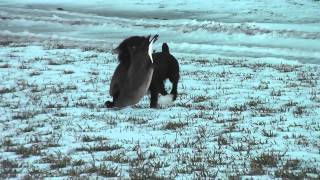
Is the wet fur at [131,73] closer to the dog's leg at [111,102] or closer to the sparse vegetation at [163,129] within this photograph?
the dog's leg at [111,102]

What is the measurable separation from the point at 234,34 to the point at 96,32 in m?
6.47

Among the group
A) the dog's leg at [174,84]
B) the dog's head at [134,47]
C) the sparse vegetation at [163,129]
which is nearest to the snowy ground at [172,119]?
the sparse vegetation at [163,129]

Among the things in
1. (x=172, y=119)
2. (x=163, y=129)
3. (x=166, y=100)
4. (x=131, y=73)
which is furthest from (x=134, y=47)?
(x=163, y=129)

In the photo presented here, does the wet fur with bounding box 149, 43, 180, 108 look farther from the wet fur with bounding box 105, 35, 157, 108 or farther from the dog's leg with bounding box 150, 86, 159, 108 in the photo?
the wet fur with bounding box 105, 35, 157, 108

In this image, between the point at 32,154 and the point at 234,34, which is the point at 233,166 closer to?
the point at 32,154

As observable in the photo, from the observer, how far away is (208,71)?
50.1 feet

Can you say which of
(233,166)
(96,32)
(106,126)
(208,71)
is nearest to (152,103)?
(106,126)

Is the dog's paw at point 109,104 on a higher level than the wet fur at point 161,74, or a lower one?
lower

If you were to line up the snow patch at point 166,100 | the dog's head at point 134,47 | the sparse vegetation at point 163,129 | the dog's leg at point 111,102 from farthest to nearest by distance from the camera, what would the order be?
the snow patch at point 166,100
the dog's leg at point 111,102
the dog's head at point 134,47
the sparse vegetation at point 163,129

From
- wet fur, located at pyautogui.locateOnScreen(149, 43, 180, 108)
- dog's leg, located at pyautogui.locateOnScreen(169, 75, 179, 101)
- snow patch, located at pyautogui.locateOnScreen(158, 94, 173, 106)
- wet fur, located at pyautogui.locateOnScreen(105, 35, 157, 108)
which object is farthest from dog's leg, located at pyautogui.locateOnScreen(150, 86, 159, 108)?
dog's leg, located at pyautogui.locateOnScreen(169, 75, 179, 101)

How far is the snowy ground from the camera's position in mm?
6539

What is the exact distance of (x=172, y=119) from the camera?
9297 mm

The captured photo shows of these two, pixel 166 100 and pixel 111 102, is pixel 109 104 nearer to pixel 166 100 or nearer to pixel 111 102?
pixel 111 102

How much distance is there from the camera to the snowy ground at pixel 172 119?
654 cm
